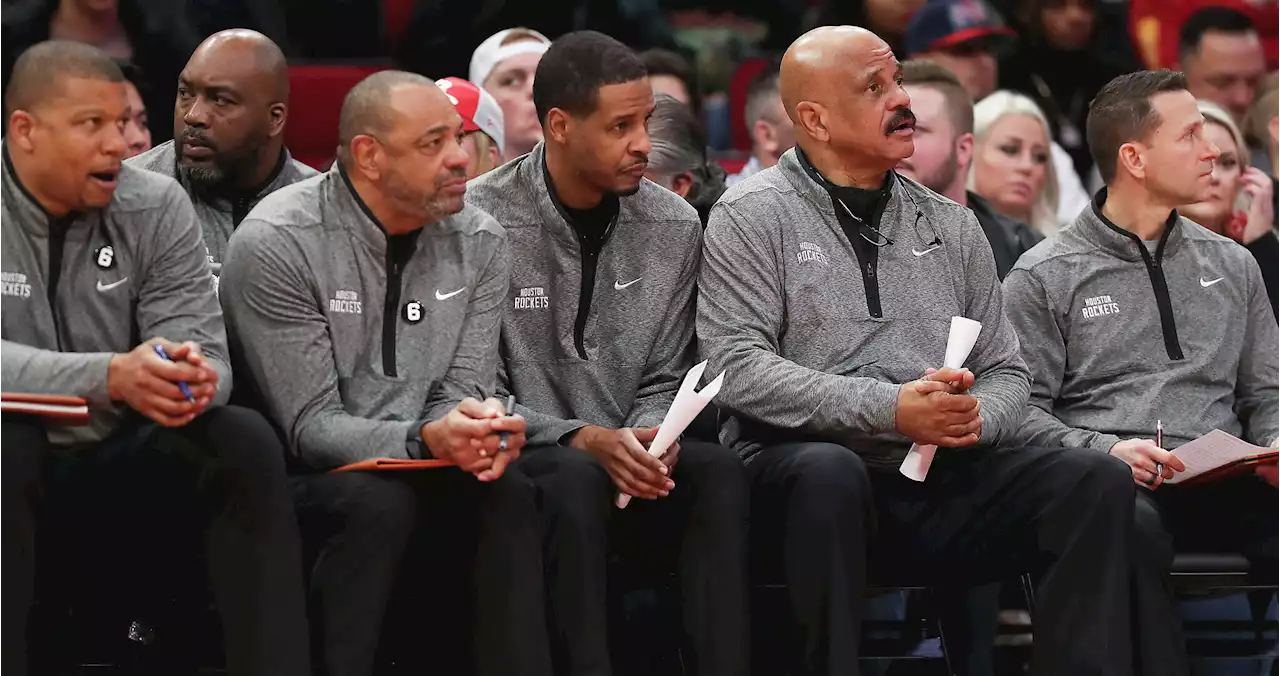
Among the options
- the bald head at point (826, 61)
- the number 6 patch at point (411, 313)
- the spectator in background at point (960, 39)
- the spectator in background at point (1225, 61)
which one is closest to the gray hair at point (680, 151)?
the bald head at point (826, 61)

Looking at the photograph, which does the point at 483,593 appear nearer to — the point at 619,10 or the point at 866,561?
the point at 866,561

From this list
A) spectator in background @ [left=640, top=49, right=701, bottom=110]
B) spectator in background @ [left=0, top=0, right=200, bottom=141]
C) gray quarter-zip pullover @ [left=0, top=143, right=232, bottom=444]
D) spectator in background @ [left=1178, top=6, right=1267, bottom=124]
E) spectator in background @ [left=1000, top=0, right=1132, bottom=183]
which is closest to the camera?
gray quarter-zip pullover @ [left=0, top=143, right=232, bottom=444]

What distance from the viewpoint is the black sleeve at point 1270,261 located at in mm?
4707

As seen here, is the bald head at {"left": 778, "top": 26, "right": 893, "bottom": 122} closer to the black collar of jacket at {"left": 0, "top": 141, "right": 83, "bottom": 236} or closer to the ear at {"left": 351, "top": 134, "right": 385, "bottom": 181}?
the ear at {"left": 351, "top": 134, "right": 385, "bottom": 181}

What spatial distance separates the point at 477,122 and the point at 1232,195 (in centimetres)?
213

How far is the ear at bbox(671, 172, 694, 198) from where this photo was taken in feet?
15.4

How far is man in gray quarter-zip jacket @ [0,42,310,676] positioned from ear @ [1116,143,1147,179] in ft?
7.03

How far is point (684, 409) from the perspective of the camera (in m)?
3.36

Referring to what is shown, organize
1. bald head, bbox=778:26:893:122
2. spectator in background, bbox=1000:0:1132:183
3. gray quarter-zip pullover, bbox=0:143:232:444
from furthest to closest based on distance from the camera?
spectator in background, bbox=1000:0:1132:183
bald head, bbox=778:26:893:122
gray quarter-zip pullover, bbox=0:143:232:444

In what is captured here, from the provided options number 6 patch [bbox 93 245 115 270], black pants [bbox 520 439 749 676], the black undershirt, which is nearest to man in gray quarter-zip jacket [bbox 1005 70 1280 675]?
the black undershirt

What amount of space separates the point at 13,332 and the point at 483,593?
1010mm

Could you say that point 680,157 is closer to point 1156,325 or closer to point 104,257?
point 1156,325

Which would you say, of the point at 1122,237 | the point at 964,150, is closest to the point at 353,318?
the point at 1122,237

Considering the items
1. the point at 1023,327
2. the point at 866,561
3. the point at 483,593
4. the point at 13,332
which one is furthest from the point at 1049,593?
the point at 13,332
